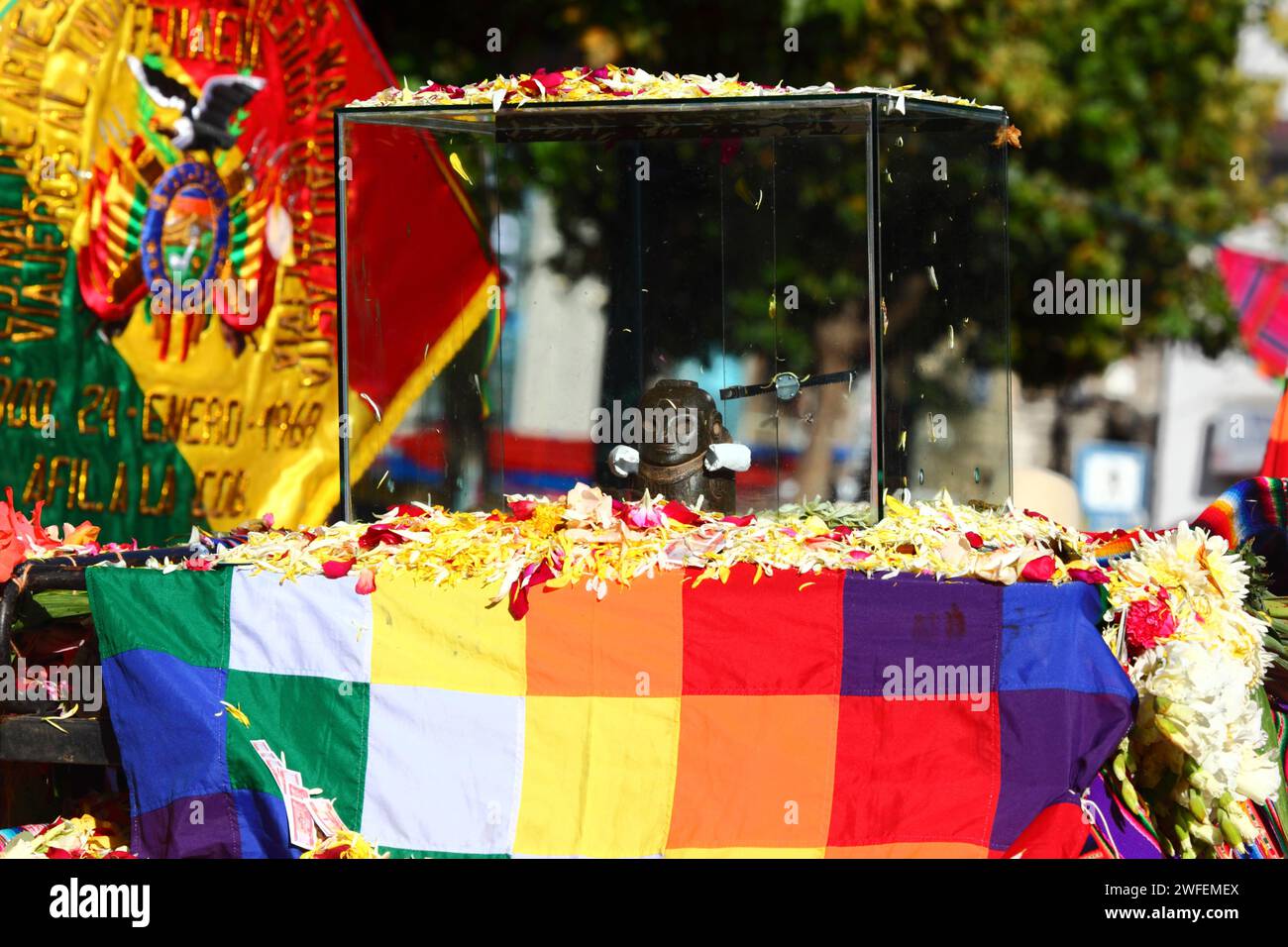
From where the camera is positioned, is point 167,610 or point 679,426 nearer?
point 167,610

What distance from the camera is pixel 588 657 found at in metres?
3.60

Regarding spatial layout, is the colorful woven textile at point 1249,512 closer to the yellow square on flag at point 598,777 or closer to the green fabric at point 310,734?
the yellow square on flag at point 598,777

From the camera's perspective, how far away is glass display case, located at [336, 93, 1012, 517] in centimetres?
425

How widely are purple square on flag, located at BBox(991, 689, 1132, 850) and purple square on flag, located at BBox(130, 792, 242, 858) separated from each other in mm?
1876

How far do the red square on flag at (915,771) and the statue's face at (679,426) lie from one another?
1121 mm

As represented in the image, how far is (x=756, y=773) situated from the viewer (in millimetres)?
3525

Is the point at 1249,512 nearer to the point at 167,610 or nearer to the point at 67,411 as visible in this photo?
the point at 167,610

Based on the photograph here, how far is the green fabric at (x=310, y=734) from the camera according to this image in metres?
3.64

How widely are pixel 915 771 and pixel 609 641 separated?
80cm

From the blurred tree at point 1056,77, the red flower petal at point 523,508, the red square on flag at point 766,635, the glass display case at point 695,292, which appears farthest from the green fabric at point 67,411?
the blurred tree at point 1056,77

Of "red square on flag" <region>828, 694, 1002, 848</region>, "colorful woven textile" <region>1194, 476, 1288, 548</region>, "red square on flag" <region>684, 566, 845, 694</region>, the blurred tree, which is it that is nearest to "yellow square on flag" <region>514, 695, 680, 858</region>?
"red square on flag" <region>684, 566, 845, 694</region>

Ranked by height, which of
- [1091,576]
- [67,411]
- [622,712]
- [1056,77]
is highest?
[1056,77]

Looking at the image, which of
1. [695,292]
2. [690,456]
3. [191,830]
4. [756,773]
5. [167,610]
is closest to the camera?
[756,773]

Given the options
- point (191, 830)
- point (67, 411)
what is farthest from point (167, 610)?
point (67, 411)
